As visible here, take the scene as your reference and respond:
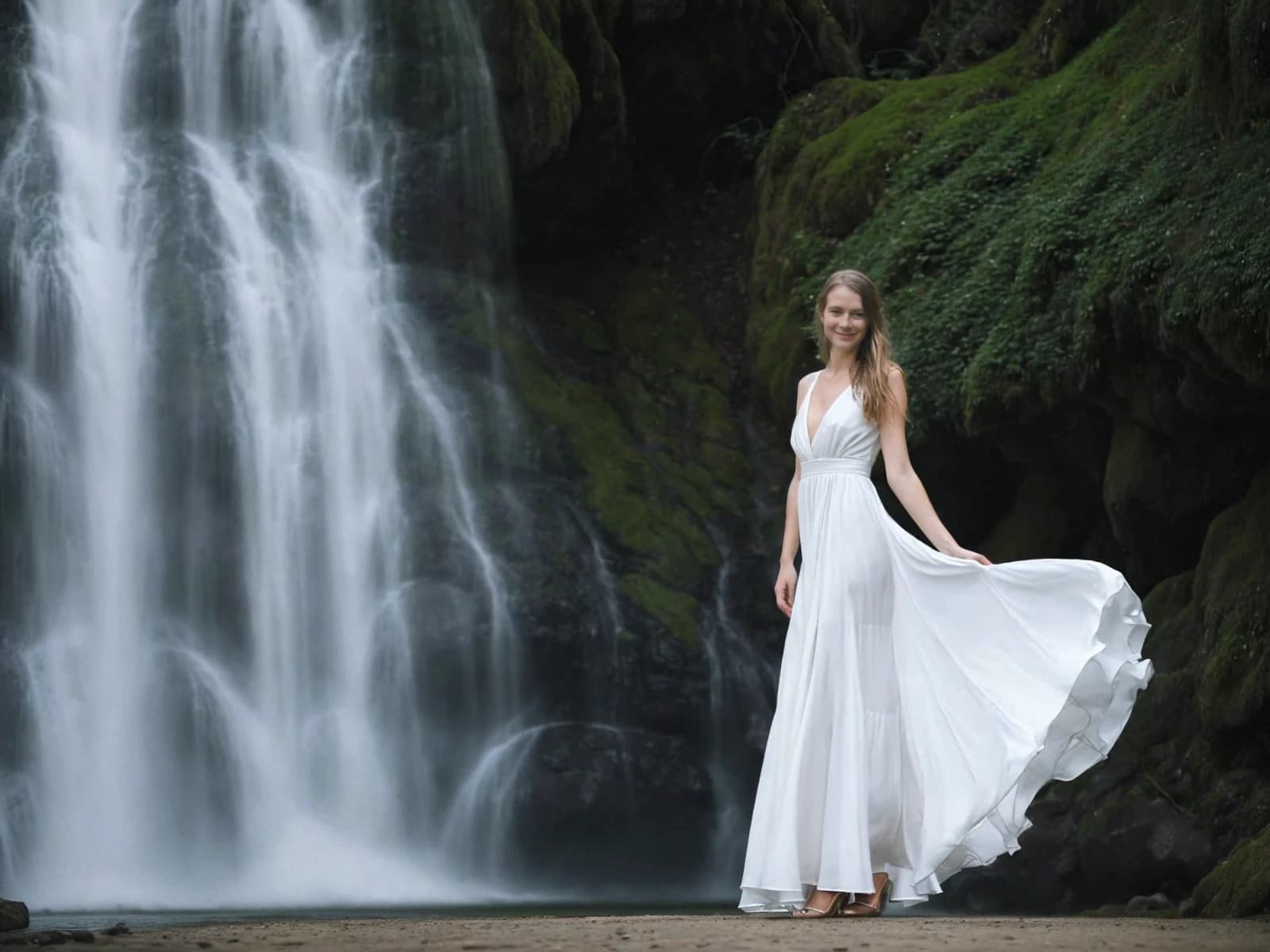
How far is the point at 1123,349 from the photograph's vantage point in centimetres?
1076

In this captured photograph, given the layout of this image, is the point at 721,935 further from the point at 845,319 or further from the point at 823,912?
the point at 845,319

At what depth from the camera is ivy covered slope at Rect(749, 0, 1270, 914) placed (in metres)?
9.77

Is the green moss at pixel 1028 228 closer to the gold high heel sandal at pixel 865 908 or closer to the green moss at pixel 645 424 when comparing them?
the green moss at pixel 645 424

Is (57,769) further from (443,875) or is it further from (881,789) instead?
(881,789)

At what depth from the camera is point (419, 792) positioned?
13.3 m

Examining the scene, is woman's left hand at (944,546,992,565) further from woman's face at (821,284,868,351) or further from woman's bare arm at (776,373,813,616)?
woman's face at (821,284,868,351)

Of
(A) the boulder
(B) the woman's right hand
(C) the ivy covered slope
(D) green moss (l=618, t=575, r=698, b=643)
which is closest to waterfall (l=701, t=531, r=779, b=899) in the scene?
(D) green moss (l=618, t=575, r=698, b=643)

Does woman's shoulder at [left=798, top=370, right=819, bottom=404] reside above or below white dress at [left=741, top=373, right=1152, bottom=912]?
above

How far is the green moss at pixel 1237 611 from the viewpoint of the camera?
32.2ft

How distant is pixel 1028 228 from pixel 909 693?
6892 millimetres

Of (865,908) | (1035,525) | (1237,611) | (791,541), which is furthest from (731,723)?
(865,908)

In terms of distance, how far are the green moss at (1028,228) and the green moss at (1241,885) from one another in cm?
304

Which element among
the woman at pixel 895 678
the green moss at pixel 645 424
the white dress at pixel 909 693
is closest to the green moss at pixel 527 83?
the green moss at pixel 645 424

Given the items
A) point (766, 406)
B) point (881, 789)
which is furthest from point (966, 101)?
point (881, 789)
